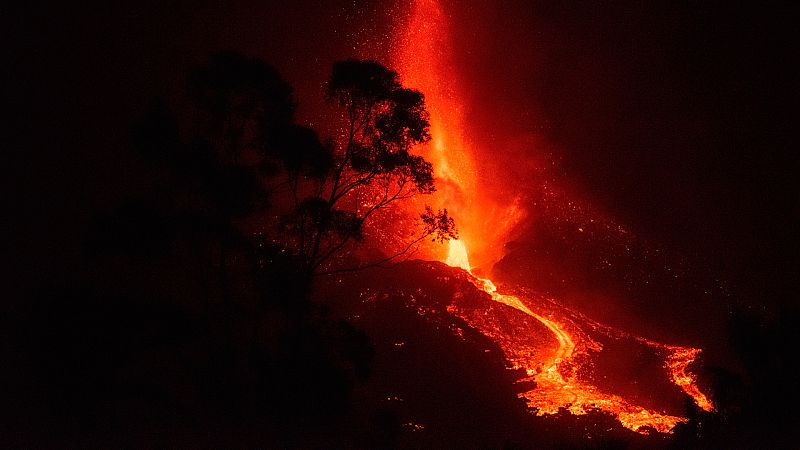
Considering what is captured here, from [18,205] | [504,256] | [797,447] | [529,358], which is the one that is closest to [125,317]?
[18,205]

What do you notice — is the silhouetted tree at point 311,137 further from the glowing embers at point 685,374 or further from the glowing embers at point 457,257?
the glowing embers at point 457,257

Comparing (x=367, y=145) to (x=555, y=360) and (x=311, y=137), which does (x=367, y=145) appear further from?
(x=555, y=360)

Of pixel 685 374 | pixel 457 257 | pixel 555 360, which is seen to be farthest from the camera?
pixel 457 257

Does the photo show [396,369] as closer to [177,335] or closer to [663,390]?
[177,335]

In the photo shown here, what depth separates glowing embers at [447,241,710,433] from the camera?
63.4 feet

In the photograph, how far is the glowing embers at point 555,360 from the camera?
19.3 meters

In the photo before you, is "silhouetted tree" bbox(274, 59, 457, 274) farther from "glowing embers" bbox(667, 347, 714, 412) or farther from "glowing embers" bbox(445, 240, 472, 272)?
"glowing embers" bbox(445, 240, 472, 272)

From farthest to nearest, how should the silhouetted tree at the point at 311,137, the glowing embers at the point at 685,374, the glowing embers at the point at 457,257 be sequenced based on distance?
the glowing embers at the point at 457,257, the glowing embers at the point at 685,374, the silhouetted tree at the point at 311,137

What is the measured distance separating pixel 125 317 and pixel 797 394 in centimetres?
1618

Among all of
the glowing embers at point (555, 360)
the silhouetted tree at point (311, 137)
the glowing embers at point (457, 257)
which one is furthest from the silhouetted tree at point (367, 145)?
the glowing embers at point (457, 257)

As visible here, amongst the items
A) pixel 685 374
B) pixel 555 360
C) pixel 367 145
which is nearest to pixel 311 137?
pixel 367 145

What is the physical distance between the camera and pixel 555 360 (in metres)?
23.4

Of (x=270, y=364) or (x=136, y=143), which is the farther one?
(x=270, y=364)

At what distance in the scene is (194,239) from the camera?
16.2m
